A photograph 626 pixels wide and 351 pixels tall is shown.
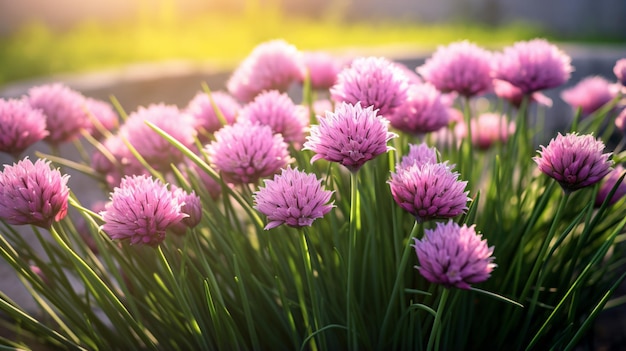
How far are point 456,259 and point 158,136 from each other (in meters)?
0.68

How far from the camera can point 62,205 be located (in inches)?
35.8

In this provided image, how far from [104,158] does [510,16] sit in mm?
6760

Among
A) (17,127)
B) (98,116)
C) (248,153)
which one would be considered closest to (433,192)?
(248,153)

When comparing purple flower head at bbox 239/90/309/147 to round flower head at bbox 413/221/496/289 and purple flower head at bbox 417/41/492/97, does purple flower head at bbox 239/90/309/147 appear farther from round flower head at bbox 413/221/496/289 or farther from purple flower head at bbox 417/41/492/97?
round flower head at bbox 413/221/496/289

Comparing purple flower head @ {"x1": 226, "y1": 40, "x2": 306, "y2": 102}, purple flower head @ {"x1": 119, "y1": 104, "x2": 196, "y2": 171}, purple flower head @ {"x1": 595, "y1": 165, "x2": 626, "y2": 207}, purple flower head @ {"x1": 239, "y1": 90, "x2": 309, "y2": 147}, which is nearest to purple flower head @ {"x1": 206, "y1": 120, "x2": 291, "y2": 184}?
purple flower head @ {"x1": 239, "y1": 90, "x2": 309, "y2": 147}

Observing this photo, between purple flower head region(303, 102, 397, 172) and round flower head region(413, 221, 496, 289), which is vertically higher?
purple flower head region(303, 102, 397, 172)

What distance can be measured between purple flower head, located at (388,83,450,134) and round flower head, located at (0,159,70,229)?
0.61m

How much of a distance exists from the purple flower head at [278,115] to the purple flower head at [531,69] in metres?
0.45

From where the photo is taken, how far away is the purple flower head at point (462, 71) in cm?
123

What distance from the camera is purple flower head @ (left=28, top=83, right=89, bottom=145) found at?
1292 millimetres


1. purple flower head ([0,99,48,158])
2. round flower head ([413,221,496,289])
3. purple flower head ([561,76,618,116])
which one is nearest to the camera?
round flower head ([413,221,496,289])

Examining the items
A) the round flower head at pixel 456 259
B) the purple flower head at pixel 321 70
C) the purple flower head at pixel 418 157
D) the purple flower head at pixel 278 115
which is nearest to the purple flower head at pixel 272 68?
the purple flower head at pixel 321 70

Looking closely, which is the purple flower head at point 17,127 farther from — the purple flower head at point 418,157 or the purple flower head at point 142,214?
the purple flower head at point 418,157

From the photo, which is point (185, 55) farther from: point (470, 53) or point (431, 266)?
point (431, 266)
